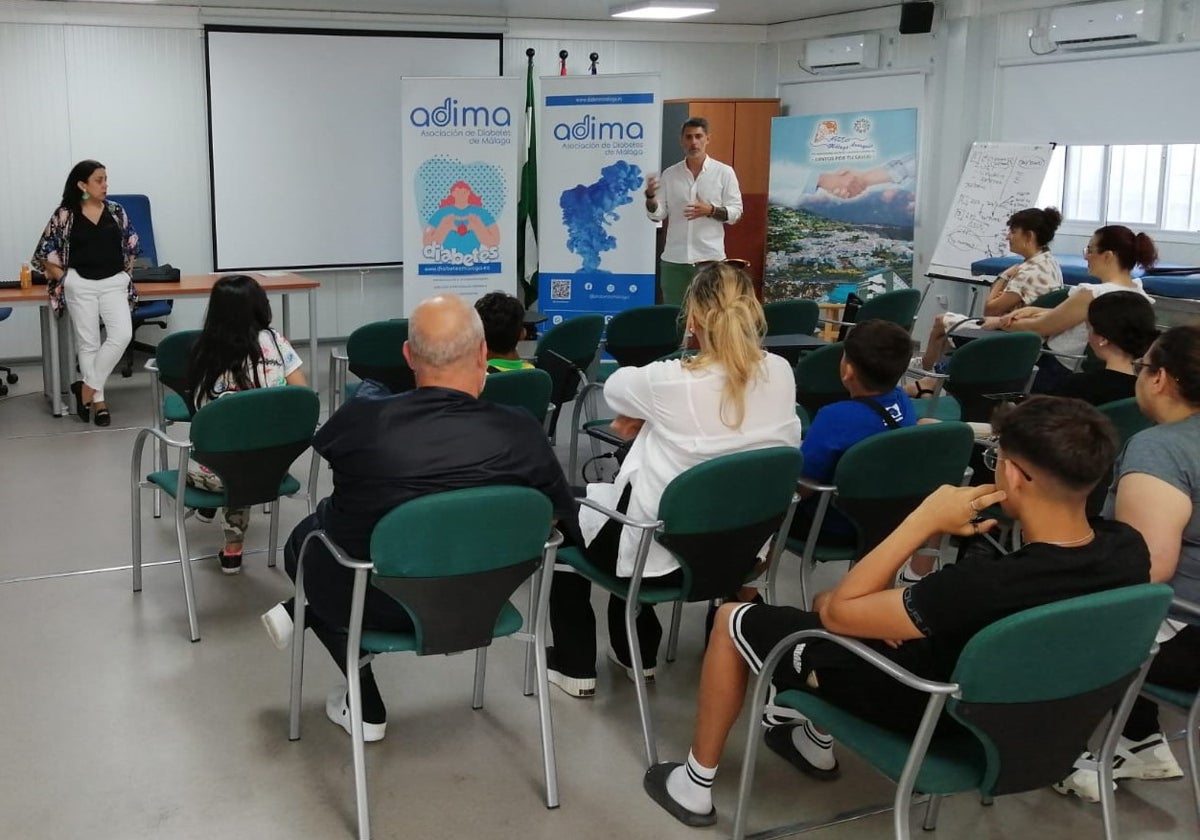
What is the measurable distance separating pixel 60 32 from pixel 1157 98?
23.8ft

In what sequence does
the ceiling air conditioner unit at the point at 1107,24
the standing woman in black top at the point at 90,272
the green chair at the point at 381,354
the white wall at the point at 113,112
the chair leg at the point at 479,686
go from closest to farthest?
the chair leg at the point at 479,686 < the green chair at the point at 381,354 < the standing woman in black top at the point at 90,272 < the ceiling air conditioner unit at the point at 1107,24 < the white wall at the point at 113,112

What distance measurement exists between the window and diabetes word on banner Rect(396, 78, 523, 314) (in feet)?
12.2

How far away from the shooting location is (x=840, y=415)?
3.33 meters

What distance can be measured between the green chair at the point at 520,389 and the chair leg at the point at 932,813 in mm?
1834

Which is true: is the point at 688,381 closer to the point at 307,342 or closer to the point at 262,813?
the point at 262,813

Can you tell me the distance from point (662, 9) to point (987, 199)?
275 centimetres

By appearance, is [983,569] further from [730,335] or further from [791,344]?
[791,344]

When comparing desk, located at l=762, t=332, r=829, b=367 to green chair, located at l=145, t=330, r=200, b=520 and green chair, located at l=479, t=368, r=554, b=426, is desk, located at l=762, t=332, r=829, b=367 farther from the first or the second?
green chair, located at l=145, t=330, r=200, b=520

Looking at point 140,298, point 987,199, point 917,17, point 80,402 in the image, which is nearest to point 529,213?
point 917,17

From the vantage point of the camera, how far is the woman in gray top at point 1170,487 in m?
2.56

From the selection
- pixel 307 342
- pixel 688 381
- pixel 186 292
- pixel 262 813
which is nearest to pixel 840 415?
pixel 688 381

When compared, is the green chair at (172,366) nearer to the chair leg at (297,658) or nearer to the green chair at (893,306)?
the chair leg at (297,658)

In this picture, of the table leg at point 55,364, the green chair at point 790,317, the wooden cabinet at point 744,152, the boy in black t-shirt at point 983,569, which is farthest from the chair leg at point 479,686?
the wooden cabinet at point 744,152

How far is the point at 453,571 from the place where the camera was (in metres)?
2.58
